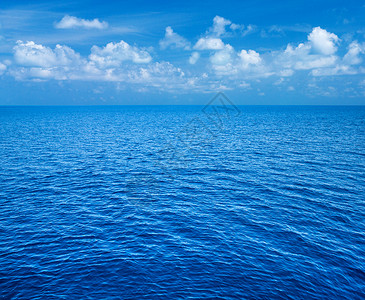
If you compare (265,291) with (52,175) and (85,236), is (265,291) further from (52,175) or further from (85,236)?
(52,175)

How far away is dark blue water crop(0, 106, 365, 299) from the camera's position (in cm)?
2325

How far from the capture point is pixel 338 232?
32188 mm

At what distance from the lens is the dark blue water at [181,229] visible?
2325 cm

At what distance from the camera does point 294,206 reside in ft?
129

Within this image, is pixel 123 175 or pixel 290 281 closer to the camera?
pixel 290 281

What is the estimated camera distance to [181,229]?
109 feet

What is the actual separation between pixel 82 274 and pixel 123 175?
102 ft

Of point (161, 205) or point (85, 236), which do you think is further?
point (161, 205)

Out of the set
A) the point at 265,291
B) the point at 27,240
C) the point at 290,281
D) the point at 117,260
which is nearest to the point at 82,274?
the point at 117,260

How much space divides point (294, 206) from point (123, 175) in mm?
33437

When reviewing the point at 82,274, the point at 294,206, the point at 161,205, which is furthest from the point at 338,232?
the point at 82,274

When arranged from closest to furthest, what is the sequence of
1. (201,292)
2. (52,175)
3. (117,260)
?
(201,292) < (117,260) < (52,175)

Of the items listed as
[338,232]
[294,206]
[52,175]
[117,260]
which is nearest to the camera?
[117,260]

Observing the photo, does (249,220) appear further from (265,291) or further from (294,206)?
(265,291)
